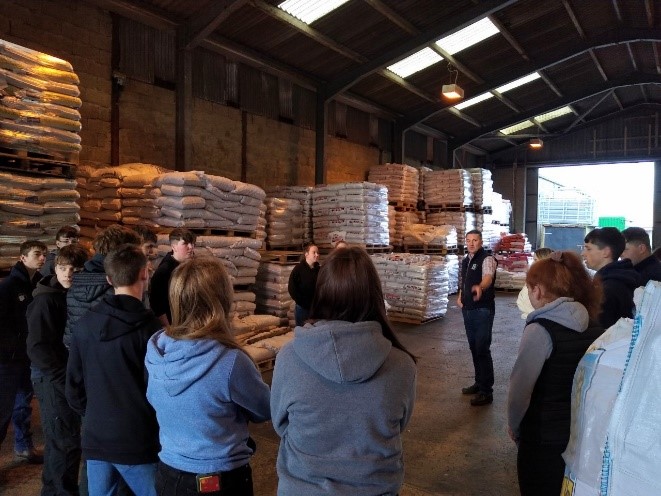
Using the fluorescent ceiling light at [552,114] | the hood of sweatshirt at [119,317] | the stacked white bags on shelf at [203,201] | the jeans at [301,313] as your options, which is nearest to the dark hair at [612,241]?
the hood of sweatshirt at [119,317]

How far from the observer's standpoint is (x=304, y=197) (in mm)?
12359

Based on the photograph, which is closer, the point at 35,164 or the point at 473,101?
the point at 35,164

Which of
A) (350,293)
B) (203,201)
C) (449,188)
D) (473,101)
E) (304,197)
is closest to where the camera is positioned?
(350,293)

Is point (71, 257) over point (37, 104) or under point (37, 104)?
under

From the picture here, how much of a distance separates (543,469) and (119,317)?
216cm

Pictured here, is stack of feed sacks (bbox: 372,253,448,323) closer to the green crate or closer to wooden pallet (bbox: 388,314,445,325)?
wooden pallet (bbox: 388,314,445,325)

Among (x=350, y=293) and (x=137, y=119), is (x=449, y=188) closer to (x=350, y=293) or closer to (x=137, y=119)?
(x=137, y=119)

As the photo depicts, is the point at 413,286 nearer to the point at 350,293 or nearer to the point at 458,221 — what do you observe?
the point at 458,221

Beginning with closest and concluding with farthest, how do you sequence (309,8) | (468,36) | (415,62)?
(309,8) → (468,36) → (415,62)

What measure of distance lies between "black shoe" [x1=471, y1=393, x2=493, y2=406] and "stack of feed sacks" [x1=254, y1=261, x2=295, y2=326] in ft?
12.9

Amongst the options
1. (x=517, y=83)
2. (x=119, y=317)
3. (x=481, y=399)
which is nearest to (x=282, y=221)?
(x=481, y=399)

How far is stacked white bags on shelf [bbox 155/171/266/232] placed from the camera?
729 centimetres

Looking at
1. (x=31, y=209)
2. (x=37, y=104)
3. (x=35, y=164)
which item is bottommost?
(x=31, y=209)

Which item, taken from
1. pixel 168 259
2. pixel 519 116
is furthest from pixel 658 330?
pixel 519 116
